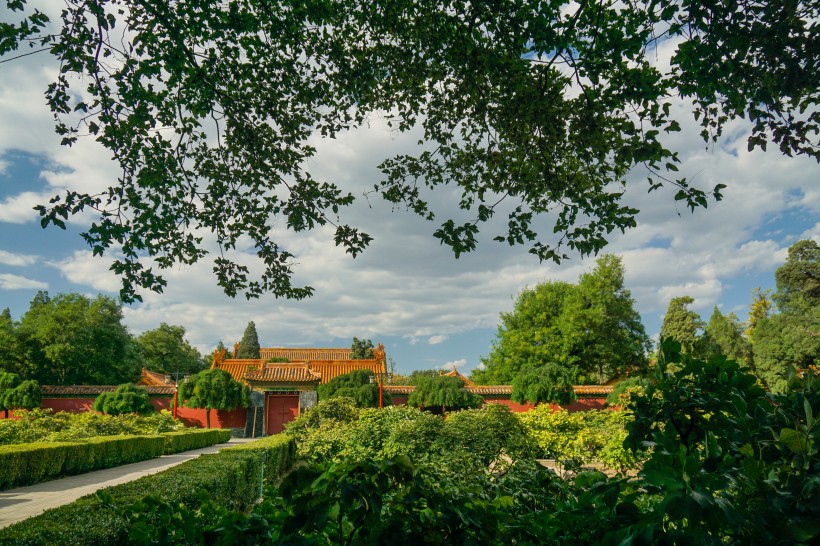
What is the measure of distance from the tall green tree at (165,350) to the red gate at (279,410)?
24.3 meters

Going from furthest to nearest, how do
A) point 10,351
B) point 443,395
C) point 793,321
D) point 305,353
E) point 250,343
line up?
point 250,343 < point 305,353 < point 10,351 < point 793,321 < point 443,395

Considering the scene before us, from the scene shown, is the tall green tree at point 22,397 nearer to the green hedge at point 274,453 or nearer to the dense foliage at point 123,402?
the dense foliage at point 123,402

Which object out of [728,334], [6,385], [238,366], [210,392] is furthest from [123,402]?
[728,334]

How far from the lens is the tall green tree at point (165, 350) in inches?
1789

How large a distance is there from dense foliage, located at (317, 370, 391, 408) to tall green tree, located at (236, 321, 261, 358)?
31.9 meters

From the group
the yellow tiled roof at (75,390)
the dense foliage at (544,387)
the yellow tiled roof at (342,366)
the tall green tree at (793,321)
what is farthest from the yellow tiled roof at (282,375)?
the tall green tree at (793,321)

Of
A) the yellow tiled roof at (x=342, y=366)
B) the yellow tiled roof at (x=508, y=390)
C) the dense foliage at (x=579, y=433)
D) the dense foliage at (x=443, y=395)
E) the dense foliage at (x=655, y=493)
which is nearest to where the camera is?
the dense foliage at (x=655, y=493)

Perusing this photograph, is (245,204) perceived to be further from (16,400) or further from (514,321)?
(514,321)

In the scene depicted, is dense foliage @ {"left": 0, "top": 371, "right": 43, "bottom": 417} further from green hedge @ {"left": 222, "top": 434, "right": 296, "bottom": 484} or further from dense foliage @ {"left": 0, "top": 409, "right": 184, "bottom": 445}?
green hedge @ {"left": 222, "top": 434, "right": 296, "bottom": 484}

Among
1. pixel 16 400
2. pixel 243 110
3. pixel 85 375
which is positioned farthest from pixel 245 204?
pixel 85 375

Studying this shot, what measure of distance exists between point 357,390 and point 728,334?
2708 cm

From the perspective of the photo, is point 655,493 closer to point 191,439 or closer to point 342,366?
point 191,439

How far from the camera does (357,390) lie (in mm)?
20172

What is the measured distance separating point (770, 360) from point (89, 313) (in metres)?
41.3
